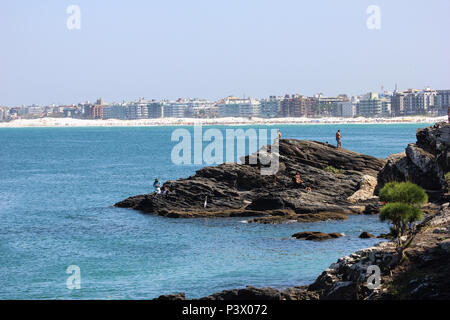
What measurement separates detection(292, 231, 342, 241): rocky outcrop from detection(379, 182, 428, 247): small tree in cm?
1128

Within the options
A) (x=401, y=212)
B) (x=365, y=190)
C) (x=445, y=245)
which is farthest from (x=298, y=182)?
(x=445, y=245)

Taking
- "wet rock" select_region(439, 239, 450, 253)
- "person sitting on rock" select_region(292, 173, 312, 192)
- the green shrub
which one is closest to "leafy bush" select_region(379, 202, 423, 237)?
"wet rock" select_region(439, 239, 450, 253)

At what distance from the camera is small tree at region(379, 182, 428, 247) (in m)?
22.3

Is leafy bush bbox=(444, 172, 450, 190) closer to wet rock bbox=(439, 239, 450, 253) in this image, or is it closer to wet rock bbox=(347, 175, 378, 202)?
wet rock bbox=(347, 175, 378, 202)

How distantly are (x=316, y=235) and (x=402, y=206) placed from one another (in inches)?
511

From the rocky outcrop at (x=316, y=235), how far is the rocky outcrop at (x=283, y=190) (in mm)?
4766

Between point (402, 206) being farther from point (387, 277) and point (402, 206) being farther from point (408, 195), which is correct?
point (387, 277)

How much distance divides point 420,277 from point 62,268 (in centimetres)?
1728

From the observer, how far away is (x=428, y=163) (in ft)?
139

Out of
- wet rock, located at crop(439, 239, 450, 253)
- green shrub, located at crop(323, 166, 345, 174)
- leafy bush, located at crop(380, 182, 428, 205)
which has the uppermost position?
leafy bush, located at crop(380, 182, 428, 205)

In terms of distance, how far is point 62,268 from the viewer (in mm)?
32250

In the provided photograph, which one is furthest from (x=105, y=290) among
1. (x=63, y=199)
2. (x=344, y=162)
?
(x=63, y=199)

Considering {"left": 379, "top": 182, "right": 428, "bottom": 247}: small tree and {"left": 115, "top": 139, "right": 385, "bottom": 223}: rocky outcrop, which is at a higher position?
{"left": 379, "top": 182, "right": 428, "bottom": 247}: small tree
